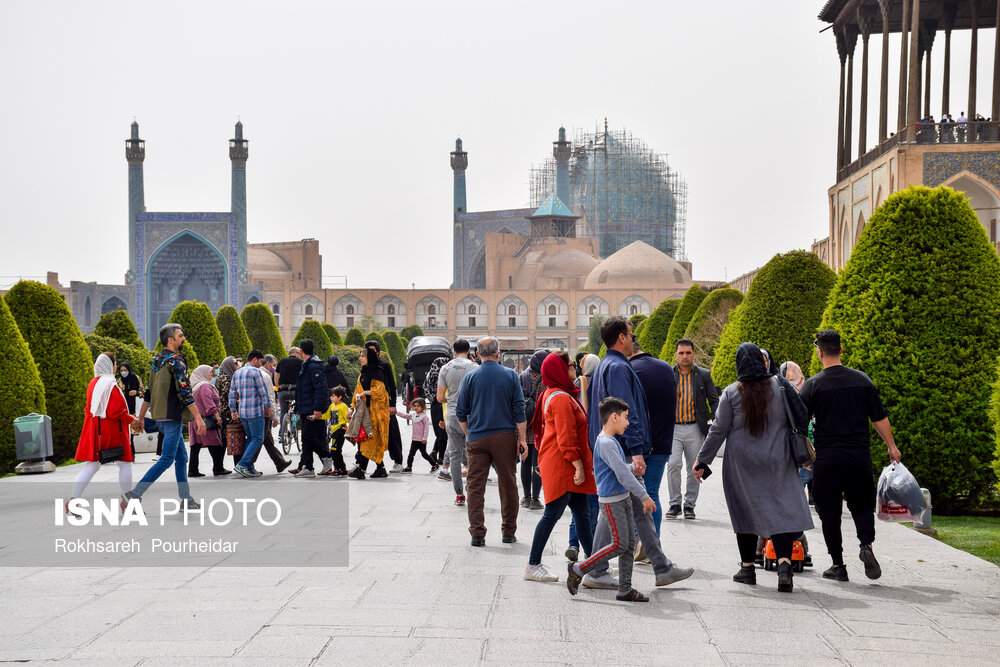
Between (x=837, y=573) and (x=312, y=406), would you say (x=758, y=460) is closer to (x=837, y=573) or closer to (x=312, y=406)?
(x=837, y=573)

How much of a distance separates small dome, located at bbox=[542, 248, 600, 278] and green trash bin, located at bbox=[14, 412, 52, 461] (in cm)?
5308

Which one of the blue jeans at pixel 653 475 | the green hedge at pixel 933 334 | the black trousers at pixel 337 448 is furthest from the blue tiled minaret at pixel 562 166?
the blue jeans at pixel 653 475

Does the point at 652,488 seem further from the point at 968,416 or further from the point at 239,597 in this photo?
the point at 968,416

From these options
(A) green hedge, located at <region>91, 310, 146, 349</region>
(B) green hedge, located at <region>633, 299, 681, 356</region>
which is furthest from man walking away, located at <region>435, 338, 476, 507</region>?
(B) green hedge, located at <region>633, 299, 681, 356</region>

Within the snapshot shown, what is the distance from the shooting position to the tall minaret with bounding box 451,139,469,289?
65.6m

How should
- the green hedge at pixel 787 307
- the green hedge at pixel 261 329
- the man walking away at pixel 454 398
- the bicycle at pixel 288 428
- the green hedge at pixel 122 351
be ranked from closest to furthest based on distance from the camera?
the man walking away at pixel 454 398
the green hedge at pixel 787 307
the bicycle at pixel 288 428
the green hedge at pixel 122 351
the green hedge at pixel 261 329

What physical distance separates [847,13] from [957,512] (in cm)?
1628

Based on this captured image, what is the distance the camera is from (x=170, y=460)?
255 inches

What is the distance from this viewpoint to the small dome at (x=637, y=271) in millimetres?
58875

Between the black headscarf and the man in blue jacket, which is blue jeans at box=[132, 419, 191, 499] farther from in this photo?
the black headscarf

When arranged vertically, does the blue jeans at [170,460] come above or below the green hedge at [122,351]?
below

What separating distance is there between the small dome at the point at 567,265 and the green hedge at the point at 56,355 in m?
51.6

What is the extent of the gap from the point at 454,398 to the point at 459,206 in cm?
5966

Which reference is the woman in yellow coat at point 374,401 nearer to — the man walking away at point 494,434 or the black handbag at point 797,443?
the man walking away at point 494,434
